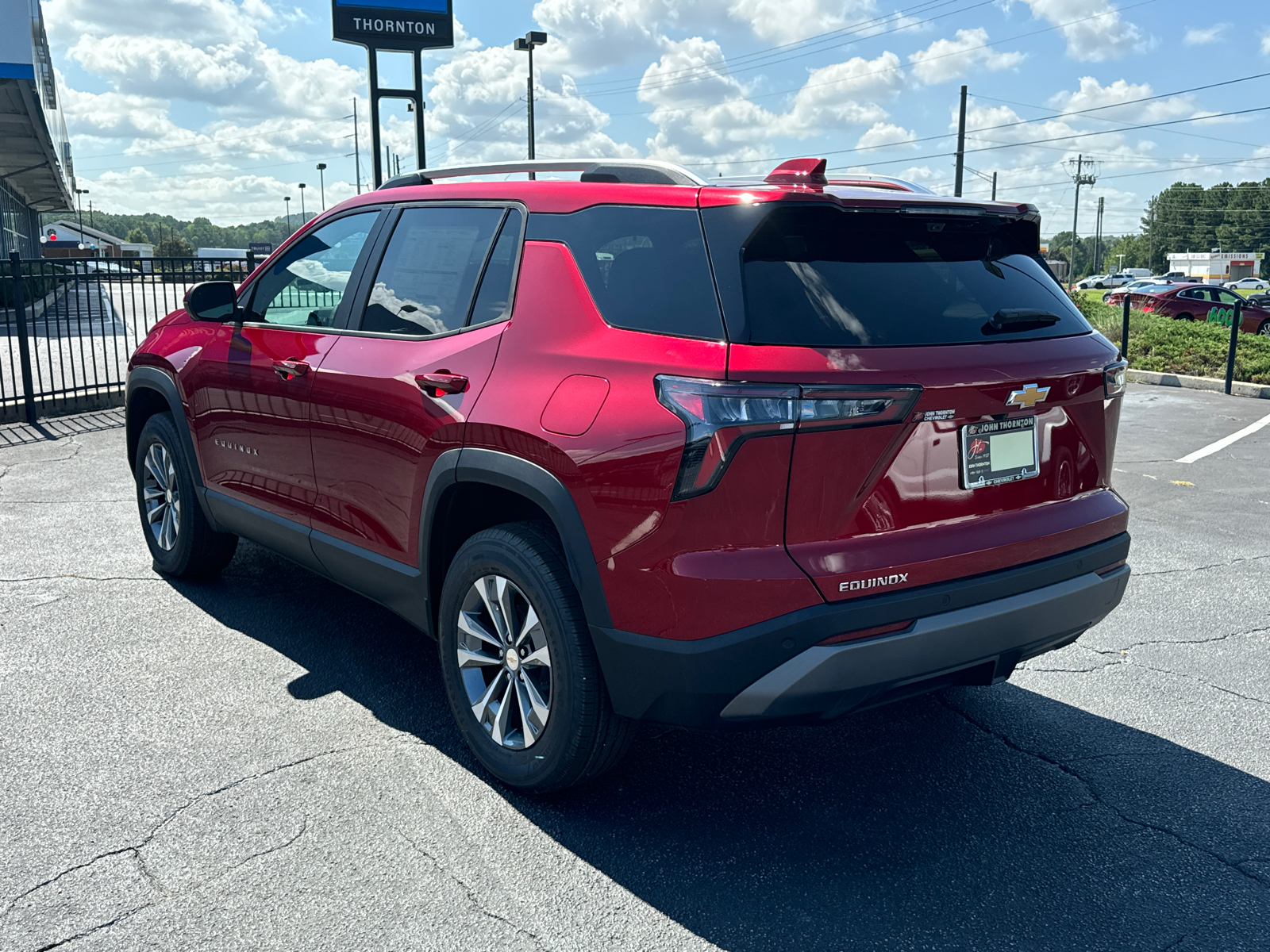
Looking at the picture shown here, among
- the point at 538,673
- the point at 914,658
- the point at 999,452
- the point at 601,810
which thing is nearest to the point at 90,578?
the point at 538,673

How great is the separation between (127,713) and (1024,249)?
3551mm

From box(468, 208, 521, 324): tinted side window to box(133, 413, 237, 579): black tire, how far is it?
7.74 feet

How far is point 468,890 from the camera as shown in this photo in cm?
278

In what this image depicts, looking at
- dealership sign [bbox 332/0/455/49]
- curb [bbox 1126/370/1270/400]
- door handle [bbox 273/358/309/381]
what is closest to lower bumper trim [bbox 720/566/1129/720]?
door handle [bbox 273/358/309/381]

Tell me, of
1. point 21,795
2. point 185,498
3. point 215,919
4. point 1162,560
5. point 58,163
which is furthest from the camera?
point 58,163

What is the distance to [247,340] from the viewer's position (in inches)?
176

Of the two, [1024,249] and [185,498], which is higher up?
[1024,249]

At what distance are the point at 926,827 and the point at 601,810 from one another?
986mm

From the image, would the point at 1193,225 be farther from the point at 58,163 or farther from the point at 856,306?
the point at 856,306

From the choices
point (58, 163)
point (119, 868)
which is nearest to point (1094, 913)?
point (119, 868)

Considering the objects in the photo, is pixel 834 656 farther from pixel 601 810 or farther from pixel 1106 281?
pixel 1106 281

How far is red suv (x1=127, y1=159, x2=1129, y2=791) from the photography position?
2621 mm

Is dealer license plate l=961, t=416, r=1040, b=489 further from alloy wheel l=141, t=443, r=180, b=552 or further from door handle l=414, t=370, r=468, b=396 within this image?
alloy wheel l=141, t=443, r=180, b=552

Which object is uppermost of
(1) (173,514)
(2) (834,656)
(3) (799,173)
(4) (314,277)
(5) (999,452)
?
(3) (799,173)
